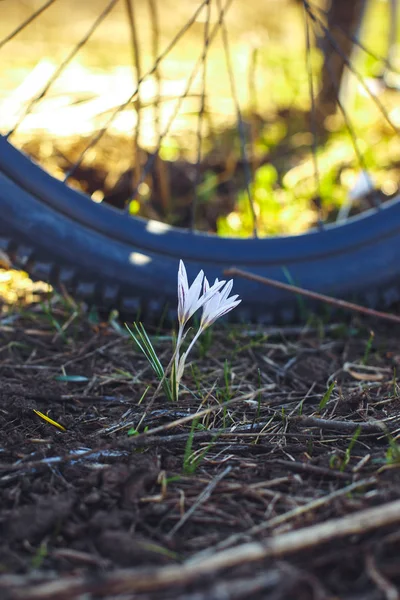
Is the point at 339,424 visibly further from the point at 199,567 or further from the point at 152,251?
the point at 152,251

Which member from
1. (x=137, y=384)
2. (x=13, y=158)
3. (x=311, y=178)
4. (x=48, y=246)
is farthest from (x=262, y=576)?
(x=311, y=178)

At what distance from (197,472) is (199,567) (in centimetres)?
32

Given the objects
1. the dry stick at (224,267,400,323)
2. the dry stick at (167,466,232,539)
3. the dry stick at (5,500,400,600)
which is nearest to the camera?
the dry stick at (5,500,400,600)

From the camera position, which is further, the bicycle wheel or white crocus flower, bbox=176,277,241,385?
the bicycle wheel

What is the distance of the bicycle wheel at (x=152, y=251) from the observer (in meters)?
1.72

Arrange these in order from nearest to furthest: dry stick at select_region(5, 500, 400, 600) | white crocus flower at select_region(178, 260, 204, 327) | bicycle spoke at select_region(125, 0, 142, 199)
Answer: dry stick at select_region(5, 500, 400, 600) < white crocus flower at select_region(178, 260, 204, 327) < bicycle spoke at select_region(125, 0, 142, 199)

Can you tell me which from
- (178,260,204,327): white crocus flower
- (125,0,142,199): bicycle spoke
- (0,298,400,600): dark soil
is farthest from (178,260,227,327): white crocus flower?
(125,0,142,199): bicycle spoke

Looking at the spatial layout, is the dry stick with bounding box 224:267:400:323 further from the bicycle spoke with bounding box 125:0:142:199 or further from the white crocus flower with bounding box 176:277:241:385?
the bicycle spoke with bounding box 125:0:142:199

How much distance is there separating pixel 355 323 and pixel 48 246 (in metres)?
0.81

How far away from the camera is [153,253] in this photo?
184cm

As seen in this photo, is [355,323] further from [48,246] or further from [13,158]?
[13,158]

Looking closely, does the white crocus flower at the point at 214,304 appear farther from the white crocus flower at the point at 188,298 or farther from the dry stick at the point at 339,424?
the dry stick at the point at 339,424

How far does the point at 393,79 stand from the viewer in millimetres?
3490

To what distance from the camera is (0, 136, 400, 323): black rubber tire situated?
172 centimetres
